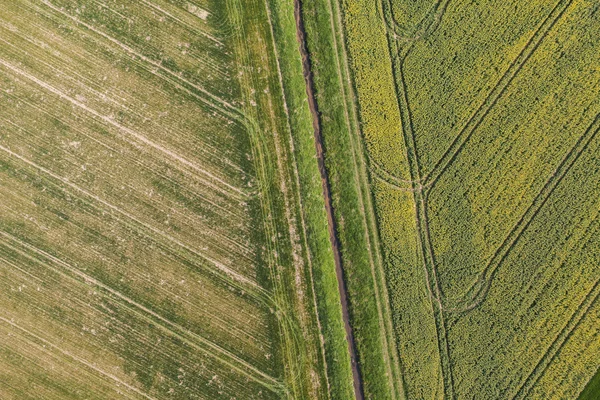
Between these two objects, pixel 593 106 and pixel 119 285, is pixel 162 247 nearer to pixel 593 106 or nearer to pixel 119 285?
pixel 119 285

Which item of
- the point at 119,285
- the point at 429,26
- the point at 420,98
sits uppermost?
the point at 429,26

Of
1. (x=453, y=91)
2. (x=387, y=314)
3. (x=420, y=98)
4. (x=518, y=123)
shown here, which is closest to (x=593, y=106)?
(x=518, y=123)

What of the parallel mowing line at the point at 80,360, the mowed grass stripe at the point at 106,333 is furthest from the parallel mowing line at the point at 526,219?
the parallel mowing line at the point at 80,360

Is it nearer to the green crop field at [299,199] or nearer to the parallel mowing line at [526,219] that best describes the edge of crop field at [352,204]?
the green crop field at [299,199]

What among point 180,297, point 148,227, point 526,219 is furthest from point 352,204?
point 148,227

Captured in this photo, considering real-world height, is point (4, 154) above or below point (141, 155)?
below

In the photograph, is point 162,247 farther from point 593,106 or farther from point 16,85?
point 593,106
